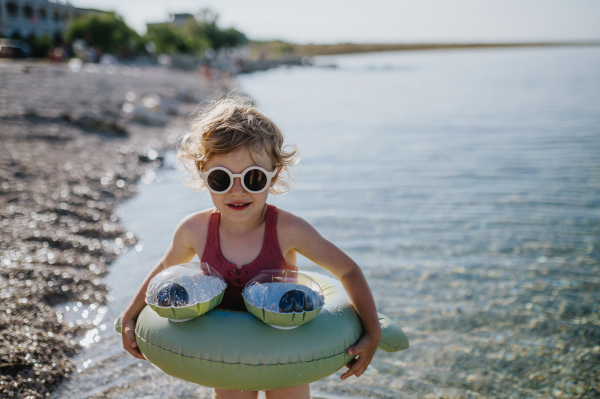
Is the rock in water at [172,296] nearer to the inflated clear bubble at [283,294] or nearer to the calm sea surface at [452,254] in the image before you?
the inflated clear bubble at [283,294]

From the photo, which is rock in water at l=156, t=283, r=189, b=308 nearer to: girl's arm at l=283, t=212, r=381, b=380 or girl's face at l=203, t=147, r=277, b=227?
girl's face at l=203, t=147, r=277, b=227

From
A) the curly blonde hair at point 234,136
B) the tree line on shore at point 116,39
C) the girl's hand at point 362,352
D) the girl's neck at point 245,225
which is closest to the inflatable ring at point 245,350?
the girl's hand at point 362,352

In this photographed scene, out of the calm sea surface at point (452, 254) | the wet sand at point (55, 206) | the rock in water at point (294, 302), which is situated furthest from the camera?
the calm sea surface at point (452, 254)

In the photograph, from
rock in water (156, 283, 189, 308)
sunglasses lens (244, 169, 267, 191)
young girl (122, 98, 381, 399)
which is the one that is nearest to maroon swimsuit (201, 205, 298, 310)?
young girl (122, 98, 381, 399)

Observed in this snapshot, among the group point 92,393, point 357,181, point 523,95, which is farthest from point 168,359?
point 523,95

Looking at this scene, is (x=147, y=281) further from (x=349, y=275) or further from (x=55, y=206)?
(x=55, y=206)

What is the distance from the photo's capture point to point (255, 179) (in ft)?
6.28

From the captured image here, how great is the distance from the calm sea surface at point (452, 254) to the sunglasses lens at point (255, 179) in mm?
839

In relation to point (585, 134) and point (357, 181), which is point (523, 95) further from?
point (357, 181)

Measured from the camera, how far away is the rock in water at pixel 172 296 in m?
1.78

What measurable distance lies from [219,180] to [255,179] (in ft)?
0.47

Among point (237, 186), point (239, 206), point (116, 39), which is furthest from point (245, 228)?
point (116, 39)

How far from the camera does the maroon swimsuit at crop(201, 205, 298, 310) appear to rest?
207cm

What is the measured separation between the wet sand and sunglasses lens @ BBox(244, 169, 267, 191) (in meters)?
1.59
